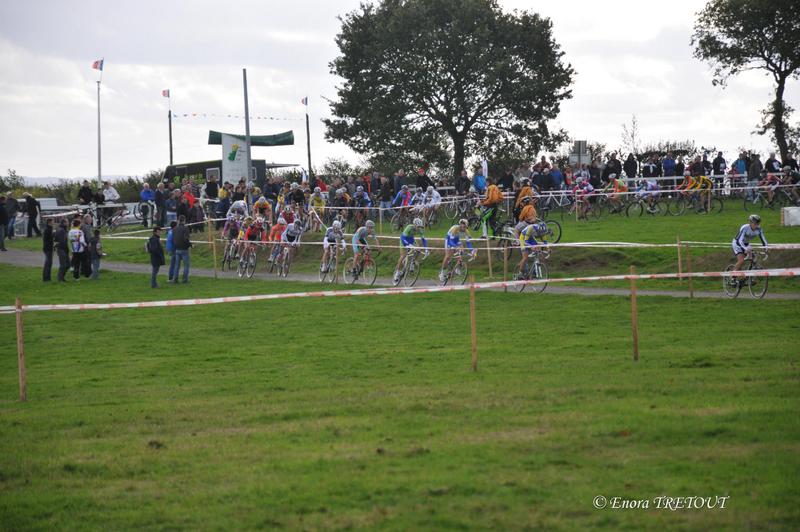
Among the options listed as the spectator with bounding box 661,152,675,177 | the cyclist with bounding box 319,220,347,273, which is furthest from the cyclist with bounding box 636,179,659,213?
the cyclist with bounding box 319,220,347,273

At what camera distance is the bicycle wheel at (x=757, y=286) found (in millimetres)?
22875

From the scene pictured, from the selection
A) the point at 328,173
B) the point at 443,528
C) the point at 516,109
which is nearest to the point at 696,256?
the point at 443,528

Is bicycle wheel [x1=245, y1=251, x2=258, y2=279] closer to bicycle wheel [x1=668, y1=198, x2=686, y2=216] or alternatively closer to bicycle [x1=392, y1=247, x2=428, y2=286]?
bicycle [x1=392, y1=247, x2=428, y2=286]

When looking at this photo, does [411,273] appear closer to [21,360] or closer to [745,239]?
[745,239]

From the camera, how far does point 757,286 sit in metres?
23.0

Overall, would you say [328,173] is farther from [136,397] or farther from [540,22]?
[136,397]

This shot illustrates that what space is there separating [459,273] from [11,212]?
85.3 feet

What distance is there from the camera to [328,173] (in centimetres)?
7119

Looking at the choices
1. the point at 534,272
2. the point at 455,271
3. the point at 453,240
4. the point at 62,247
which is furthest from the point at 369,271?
the point at 62,247

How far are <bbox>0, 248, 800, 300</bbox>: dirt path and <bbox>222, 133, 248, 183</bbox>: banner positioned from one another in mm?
9473

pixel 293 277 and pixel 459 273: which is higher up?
pixel 459 273

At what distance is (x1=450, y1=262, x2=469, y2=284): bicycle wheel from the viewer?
27281 mm

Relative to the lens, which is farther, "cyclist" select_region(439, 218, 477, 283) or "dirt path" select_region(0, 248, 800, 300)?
"cyclist" select_region(439, 218, 477, 283)

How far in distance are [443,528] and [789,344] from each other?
378 inches
